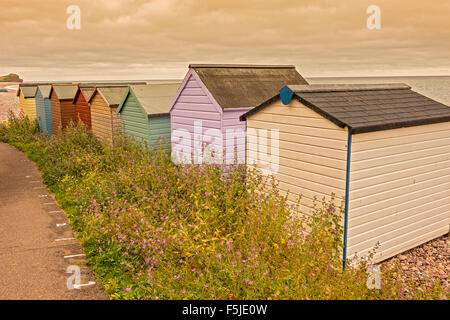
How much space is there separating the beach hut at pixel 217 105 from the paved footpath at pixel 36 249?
4148 millimetres

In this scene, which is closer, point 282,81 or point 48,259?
point 48,259

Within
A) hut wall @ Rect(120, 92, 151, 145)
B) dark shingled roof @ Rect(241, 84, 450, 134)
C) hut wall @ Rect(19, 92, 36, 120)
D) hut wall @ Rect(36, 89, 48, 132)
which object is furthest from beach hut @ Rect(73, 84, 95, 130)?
dark shingled roof @ Rect(241, 84, 450, 134)

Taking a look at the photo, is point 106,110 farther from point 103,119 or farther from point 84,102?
point 84,102

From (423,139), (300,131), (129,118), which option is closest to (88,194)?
(129,118)

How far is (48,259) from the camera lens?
302 inches

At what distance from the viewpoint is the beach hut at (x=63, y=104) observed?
20078mm

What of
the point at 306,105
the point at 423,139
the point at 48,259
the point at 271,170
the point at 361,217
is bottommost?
the point at 48,259

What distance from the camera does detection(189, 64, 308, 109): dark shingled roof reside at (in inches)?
436

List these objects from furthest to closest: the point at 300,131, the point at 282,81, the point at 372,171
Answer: the point at 282,81, the point at 300,131, the point at 372,171

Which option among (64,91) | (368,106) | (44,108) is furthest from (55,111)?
(368,106)

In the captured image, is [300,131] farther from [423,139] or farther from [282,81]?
[282,81]

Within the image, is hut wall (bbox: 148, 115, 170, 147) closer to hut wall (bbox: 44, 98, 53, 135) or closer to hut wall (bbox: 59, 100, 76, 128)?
hut wall (bbox: 59, 100, 76, 128)

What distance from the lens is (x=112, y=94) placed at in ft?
52.3

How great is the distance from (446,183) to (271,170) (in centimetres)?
392
